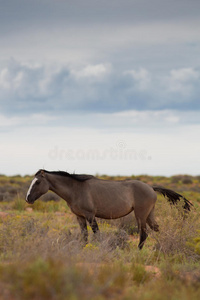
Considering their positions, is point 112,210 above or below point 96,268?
above

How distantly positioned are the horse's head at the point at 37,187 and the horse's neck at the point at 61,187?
18 centimetres

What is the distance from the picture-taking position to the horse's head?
988 cm

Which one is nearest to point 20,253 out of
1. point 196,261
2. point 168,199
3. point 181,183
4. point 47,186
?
point 47,186

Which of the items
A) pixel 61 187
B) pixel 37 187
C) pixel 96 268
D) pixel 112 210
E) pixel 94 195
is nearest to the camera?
pixel 96 268

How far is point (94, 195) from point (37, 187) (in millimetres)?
1544

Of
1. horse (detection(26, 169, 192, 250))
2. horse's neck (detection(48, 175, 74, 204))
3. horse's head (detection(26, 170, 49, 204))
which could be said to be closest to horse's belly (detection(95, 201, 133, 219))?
horse (detection(26, 169, 192, 250))

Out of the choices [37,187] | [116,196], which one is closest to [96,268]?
[37,187]

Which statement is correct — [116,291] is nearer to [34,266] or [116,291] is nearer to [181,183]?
[34,266]

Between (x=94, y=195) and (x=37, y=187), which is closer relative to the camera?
(x=37, y=187)

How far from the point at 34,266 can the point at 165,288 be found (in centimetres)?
252

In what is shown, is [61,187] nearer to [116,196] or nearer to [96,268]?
[116,196]

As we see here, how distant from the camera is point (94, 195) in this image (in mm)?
10328

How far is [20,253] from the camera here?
247 inches

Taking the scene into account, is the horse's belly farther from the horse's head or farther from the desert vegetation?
the horse's head
